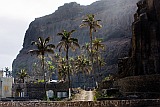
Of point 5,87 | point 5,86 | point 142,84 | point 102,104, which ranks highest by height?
point 5,86

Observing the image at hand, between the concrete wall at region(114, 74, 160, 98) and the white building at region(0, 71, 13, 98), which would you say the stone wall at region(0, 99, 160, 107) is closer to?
the concrete wall at region(114, 74, 160, 98)

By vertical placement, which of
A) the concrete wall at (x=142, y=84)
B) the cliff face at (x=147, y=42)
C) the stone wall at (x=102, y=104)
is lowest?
the stone wall at (x=102, y=104)

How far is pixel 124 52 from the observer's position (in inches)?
5300

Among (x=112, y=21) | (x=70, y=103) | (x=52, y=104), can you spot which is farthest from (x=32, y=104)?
(x=112, y=21)

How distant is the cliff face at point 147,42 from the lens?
44.3 m

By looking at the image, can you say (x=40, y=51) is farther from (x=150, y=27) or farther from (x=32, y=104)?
(x=32, y=104)

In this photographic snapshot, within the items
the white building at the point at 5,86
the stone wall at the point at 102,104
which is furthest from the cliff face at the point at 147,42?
the white building at the point at 5,86

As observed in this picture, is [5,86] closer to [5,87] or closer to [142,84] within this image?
[5,87]

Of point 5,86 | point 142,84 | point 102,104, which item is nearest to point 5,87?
point 5,86

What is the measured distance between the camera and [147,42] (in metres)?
46.1

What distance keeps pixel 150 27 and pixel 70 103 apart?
2906cm

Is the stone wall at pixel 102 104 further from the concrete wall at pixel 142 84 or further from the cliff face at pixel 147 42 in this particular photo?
the cliff face at pixel 147 42

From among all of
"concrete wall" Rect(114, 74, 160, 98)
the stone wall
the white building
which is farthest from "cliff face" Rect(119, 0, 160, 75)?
the white building

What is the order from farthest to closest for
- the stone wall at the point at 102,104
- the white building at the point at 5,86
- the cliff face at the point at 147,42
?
the white building at the point at 5,86 → the cliff face at the point at 147,42 → the stone wall at the point at 102,104
